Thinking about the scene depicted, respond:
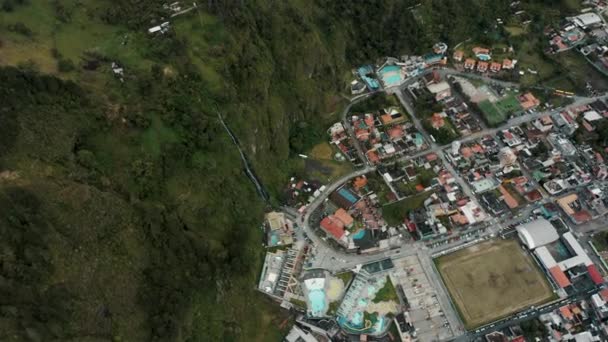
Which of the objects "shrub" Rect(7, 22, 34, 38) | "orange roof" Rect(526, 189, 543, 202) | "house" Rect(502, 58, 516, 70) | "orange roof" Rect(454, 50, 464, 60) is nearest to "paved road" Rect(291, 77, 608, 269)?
"orange roof" Rect(526, 189, 543, 202)

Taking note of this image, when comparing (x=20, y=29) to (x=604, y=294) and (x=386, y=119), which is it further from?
(x=604, y=294)

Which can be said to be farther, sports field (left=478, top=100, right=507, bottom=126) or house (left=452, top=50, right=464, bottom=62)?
house (left=452, top=50, right=464, bottom=62)

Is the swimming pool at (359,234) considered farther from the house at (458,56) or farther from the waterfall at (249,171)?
the house at (458,56)

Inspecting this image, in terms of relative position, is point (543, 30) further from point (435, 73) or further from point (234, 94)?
point (234, 94)

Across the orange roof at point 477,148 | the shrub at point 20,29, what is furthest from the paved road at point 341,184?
the shrub at point 20,29

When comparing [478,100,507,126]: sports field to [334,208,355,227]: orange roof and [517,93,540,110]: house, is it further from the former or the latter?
[334,208,355,227]: orange roof

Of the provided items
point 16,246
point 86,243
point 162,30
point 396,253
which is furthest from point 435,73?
point 16,246
